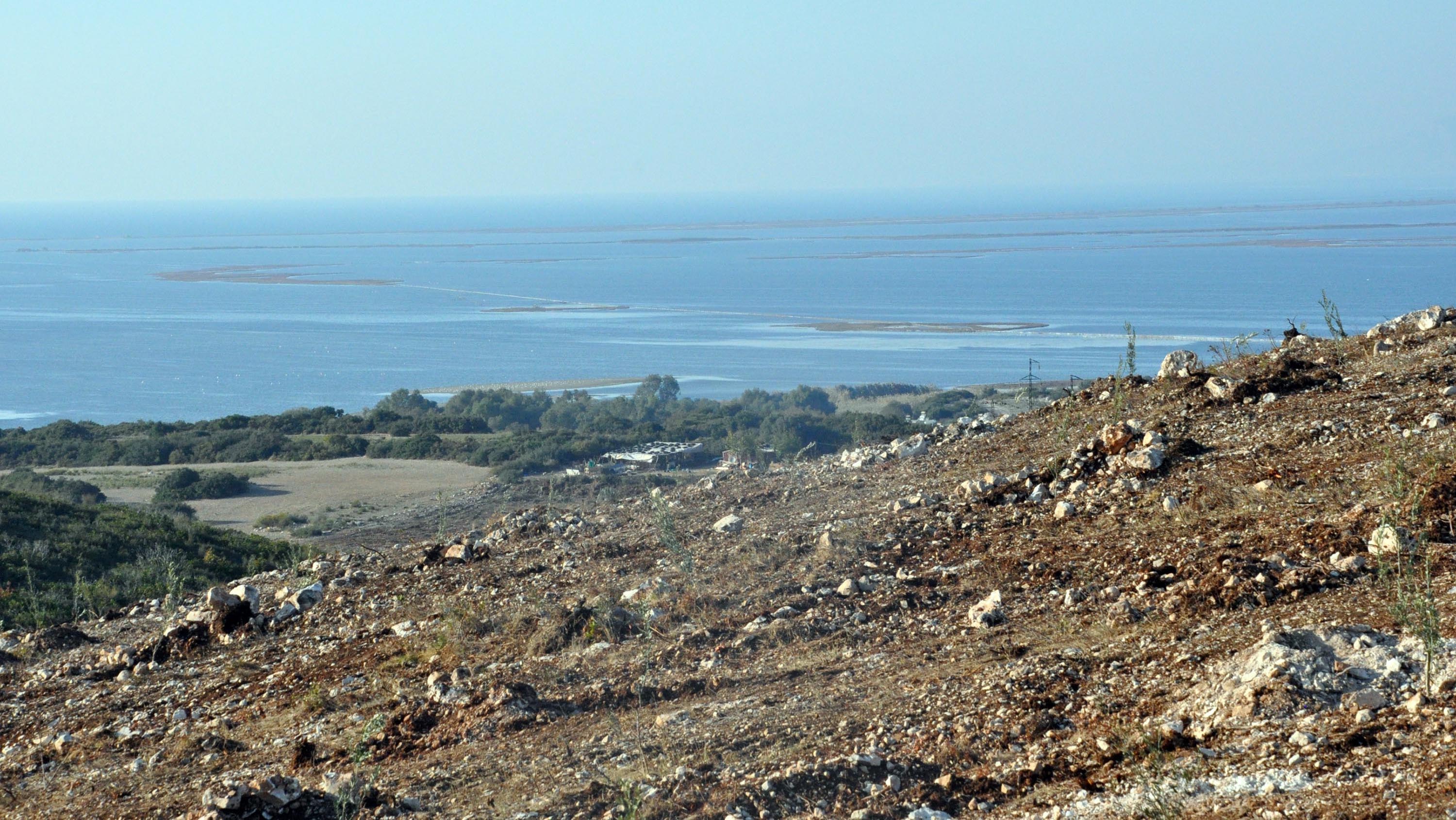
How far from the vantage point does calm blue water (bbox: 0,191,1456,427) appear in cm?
5141

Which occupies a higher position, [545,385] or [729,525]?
[729,525]

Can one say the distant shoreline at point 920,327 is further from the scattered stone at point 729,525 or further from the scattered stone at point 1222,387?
the scattered stone at point 729,525

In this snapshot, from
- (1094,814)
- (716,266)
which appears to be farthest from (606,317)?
(1094,814)

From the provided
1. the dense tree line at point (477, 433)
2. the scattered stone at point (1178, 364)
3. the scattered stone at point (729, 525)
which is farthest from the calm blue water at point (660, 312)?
the scattered stone at point (729, 525)

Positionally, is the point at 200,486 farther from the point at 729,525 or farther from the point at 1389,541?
the point at 1389,541

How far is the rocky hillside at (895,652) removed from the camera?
4.19 meters

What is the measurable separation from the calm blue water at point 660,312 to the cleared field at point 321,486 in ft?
66.4

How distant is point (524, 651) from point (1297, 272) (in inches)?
3660

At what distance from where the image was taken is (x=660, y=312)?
80188mm

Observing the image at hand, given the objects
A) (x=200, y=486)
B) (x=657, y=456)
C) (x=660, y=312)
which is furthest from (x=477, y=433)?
(x=660, y=312)

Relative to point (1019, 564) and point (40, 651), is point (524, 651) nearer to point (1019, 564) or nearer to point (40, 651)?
point (1019, 564)

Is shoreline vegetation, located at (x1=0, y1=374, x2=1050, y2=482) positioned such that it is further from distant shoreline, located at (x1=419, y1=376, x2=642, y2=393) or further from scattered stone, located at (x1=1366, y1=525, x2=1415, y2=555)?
scattered stone, located at (x1=1366, y1=525, x2=1415, y2=555)

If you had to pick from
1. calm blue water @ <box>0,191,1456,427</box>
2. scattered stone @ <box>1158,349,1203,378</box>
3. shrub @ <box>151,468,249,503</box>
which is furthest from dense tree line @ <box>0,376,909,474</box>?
scattered stone @ <box>1158,349,1203,378</box>

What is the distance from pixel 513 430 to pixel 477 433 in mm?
1401
